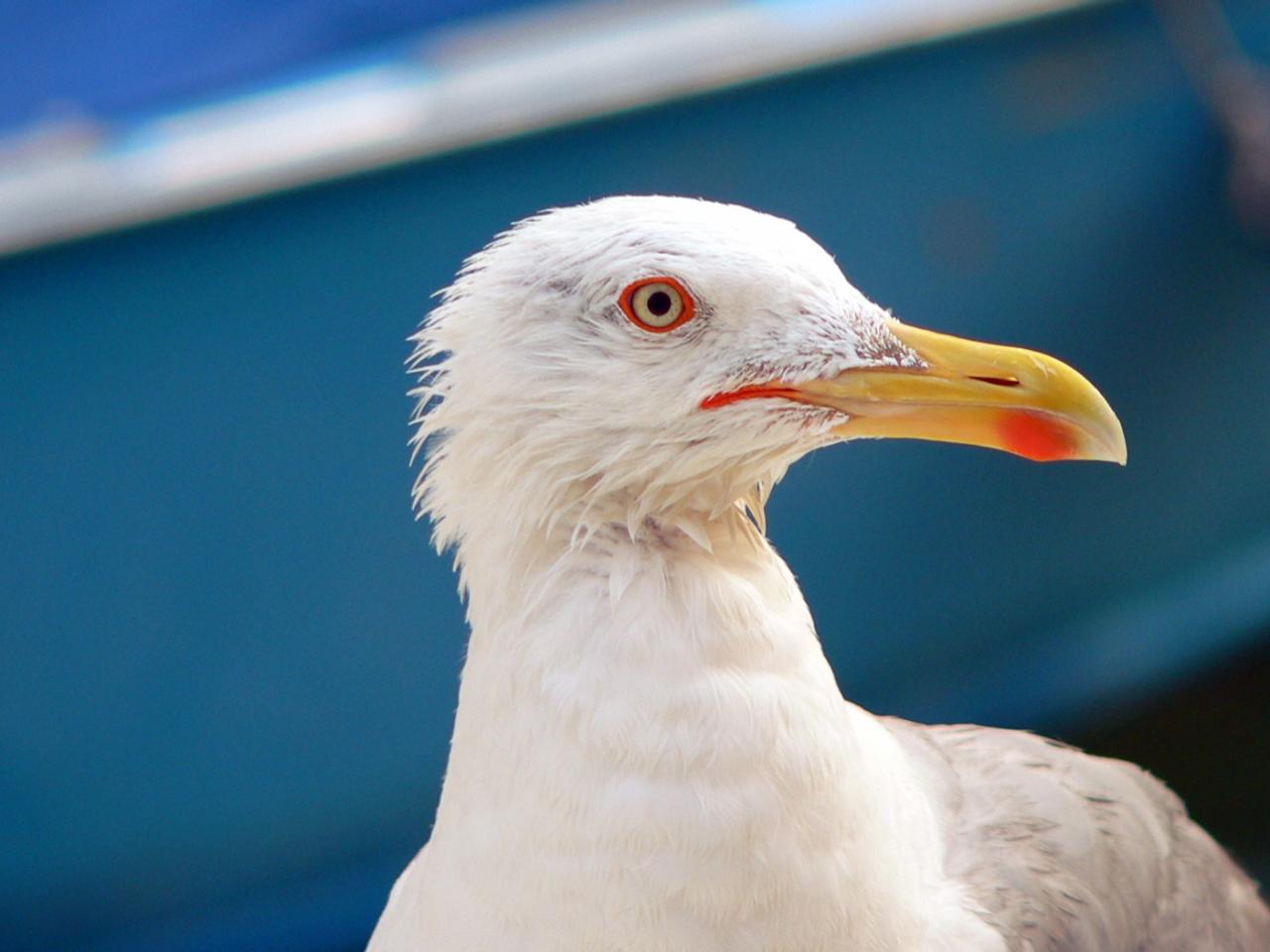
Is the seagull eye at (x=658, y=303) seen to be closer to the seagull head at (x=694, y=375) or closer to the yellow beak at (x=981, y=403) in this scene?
the seagull head at (x=694, y=375)

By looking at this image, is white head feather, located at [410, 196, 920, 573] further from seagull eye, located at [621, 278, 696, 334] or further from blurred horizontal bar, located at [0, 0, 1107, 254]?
blurred horizontal bar, located at [0, 0, 1107, 254]

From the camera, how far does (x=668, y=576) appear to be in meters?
1.35

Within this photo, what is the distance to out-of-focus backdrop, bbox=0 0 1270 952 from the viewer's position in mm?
2492

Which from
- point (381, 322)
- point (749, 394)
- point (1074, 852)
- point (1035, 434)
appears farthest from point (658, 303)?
point (381, 322)

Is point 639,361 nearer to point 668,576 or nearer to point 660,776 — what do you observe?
point 668,576

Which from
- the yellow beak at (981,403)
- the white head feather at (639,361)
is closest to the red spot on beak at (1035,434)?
the yellow beak at (981,403)

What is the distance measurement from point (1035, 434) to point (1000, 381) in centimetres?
6

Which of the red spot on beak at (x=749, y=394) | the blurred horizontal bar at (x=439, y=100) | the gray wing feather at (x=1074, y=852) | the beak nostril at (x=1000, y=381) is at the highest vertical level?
the blurred horizontal bar at (x=439, y=100)

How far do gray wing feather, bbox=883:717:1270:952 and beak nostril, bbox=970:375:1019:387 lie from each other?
50 cm

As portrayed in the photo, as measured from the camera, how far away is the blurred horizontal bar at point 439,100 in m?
2.44

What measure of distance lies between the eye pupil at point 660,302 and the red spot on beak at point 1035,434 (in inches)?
12.4

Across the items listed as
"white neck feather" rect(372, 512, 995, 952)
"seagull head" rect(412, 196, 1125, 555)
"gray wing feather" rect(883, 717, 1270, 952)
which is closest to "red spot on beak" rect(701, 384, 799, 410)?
"seagull head" rect(412, 196, 1125, 555)

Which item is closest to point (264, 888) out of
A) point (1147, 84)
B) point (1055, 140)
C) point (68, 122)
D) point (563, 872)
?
point (68, 122)

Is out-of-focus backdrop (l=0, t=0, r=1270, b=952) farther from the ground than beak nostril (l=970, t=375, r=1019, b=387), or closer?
farther from the ground
